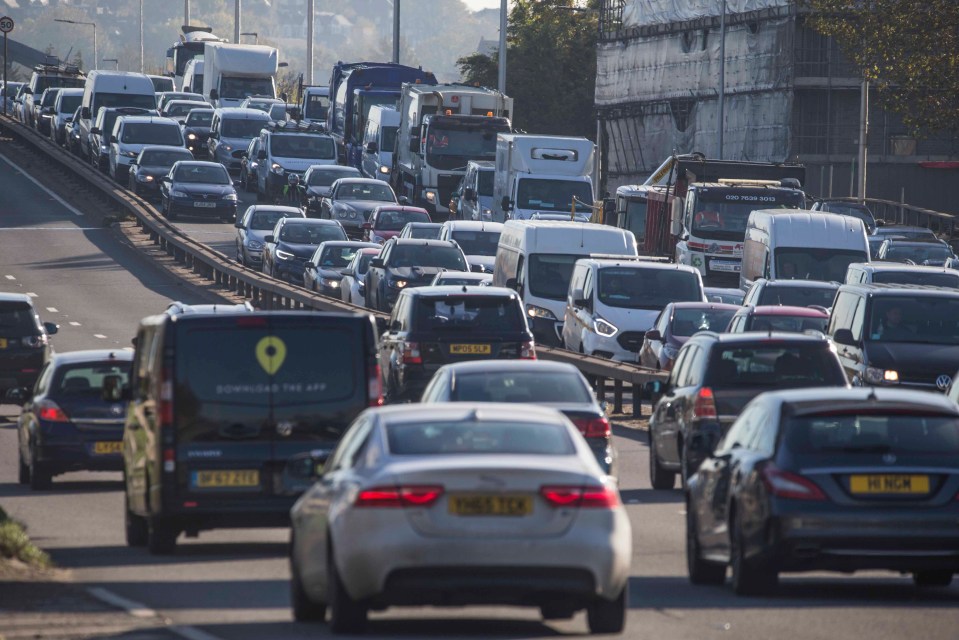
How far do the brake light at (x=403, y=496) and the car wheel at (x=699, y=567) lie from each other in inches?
134

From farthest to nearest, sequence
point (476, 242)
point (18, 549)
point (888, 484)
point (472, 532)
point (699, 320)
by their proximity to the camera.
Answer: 1. point (476, 242)
2. point (699, 320)
3. point (18, 549)
4. point (888, 484)
5. point (472, 532)

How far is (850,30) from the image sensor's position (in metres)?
52.9

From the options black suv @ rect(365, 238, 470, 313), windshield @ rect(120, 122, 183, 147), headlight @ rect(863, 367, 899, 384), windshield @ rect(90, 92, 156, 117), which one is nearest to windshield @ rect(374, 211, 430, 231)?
black suv @ rect(365, 238, 470, 313)

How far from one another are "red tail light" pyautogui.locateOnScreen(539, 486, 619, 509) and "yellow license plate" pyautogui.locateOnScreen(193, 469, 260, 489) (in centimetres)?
462

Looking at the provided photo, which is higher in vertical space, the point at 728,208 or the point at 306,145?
the point at 306,145

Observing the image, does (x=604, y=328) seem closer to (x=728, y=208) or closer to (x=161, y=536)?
(x=728, y=208)

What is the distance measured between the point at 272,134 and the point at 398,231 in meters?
14.1

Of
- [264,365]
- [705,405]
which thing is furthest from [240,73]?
[264,365]

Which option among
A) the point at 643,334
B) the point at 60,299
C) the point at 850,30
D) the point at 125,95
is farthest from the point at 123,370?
the point at 125,95

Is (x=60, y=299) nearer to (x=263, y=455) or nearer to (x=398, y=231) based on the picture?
(x=398, y=231)

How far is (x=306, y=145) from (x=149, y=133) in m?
4.74

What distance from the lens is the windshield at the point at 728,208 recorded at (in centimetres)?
3991

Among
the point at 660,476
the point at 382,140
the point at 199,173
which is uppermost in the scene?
the point at 382,140

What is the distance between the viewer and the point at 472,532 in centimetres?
986
